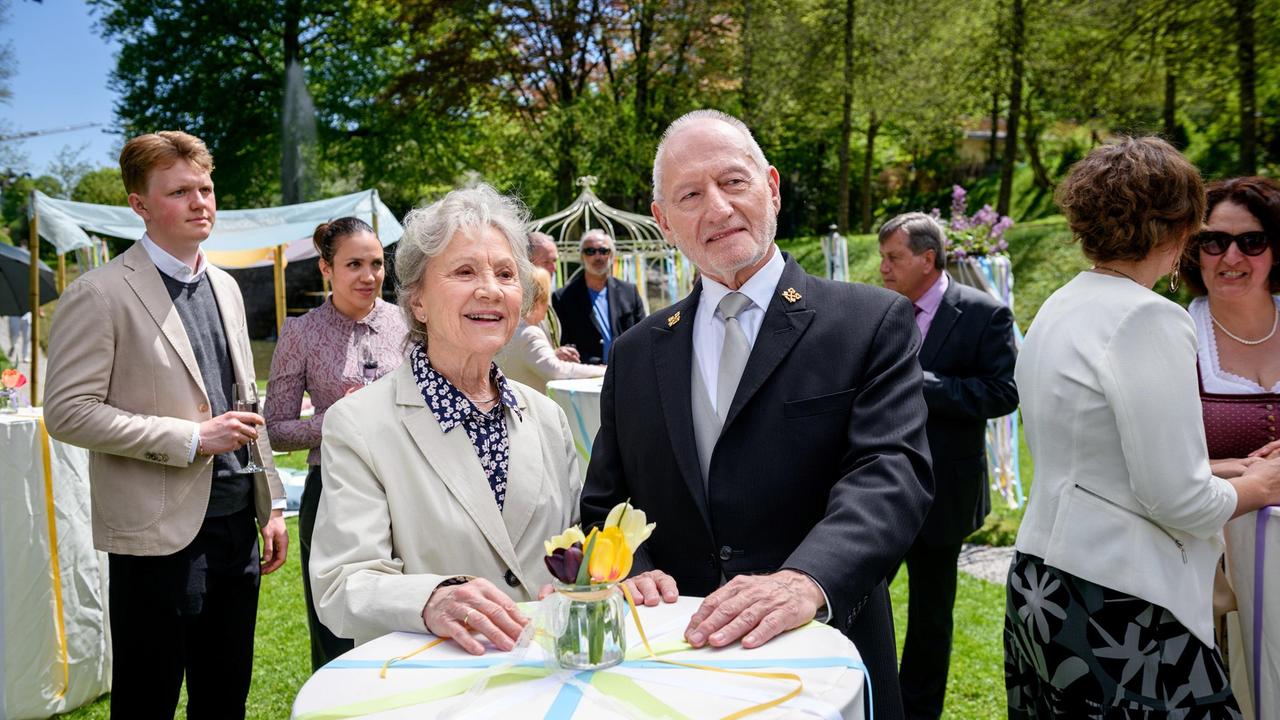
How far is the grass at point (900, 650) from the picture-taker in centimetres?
→ 421

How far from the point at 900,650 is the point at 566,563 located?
393 centimetres

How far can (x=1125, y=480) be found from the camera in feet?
7.25

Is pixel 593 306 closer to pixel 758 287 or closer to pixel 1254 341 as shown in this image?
pixel 1254 341

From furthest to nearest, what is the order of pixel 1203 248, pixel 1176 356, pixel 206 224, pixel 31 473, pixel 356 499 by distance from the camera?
pixel 31 473 → pixel 206 224 → pixel 1203 248 → pixel 1176 356 → pixel 356 499

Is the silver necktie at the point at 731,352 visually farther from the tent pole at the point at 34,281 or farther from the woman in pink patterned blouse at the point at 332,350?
the tent pole at the point at 34,281

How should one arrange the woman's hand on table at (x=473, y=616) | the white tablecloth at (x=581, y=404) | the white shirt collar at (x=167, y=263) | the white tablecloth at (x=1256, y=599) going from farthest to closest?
the white tablecloth at (x=581, y=404) → the white shirt collar at (x=167, y=263) → the white tablecloth at (x=1256, y=599) → the woman's hand on table at (x=473, y=616)

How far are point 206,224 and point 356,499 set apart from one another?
171cm

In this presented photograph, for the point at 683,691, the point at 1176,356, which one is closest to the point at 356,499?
the point at 683,691

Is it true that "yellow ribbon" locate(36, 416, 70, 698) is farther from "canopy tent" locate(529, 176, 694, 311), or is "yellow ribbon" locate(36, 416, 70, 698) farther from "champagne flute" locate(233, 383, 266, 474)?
"canopy tent" locate(529, 176, 694, 311)

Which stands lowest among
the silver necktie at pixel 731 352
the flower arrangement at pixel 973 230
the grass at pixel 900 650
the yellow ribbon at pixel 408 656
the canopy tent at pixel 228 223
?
the grass at pixel 900 650

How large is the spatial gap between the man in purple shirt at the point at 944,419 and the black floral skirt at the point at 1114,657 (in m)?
1.61

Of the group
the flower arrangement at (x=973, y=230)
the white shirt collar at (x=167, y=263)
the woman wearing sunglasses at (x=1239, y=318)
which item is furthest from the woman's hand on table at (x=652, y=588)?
the flower arrangement at (x=973, y=230)

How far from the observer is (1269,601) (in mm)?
2398

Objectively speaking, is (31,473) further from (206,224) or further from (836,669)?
(836,669)
